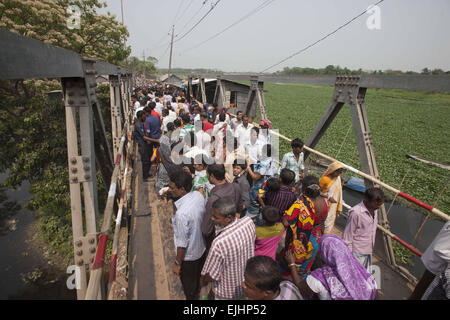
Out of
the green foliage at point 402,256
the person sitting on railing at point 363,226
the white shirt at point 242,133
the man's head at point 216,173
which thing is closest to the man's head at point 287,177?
the person sitting on railing at point 363,226

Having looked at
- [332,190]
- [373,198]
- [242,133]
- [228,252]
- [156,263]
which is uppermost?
[242,133]

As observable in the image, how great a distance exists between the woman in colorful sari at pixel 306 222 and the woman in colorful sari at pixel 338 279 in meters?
0.74

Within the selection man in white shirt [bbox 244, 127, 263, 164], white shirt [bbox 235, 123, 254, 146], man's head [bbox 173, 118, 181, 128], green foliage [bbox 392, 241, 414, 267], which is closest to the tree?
man's head [bbox 173, 118, 181, 128]

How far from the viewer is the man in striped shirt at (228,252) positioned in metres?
2.04

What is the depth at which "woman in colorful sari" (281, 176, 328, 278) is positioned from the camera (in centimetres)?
282

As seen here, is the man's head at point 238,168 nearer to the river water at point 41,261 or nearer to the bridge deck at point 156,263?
the bridge deck at point 156,263

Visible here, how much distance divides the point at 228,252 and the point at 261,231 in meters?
0.65

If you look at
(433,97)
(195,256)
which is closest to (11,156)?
(195,256)

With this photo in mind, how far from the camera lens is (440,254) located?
→ 2.14 m

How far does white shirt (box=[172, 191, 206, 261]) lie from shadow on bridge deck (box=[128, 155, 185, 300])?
0.72 meters

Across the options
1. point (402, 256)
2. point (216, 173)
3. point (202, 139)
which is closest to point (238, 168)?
point (216, 173)

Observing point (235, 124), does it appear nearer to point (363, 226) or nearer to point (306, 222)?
point (306, 222)

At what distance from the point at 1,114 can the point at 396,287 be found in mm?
11848

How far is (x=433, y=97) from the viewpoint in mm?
58500
